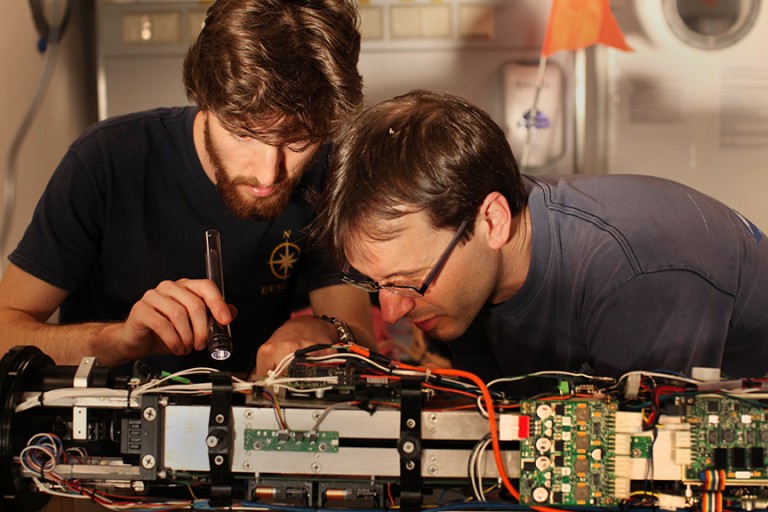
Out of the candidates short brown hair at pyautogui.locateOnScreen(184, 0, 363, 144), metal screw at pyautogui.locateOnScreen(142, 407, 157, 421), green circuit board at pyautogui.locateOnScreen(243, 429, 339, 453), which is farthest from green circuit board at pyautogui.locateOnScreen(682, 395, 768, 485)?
short brown hair at pyautogui.locateOnScreen(184, 0, 363, 144)

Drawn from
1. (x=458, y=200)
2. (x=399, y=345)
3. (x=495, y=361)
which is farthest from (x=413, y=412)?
(x=399, y=345)

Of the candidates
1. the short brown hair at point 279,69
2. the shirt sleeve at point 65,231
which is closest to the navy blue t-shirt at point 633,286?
the short brown hair at point 279,69

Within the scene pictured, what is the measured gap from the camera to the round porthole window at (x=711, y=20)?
2.57 meters

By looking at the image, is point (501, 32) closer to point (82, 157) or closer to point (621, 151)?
point (621, 151)

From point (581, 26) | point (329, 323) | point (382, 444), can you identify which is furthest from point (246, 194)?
point (581, 26)

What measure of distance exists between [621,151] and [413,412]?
6.18 feet

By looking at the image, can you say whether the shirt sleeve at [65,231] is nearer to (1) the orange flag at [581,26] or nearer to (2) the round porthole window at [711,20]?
(1) the orange flag at [581,26]

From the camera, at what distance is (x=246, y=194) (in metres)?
1.49

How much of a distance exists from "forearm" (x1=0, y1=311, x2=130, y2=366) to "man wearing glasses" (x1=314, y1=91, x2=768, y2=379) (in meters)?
0.40

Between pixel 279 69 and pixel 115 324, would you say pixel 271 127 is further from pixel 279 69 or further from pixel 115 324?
pixel 115 324

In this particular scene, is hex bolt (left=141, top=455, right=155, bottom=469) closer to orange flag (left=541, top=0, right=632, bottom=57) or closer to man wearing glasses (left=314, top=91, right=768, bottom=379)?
man wearing glasses (left=314, top=91, right=768, bottom=379)

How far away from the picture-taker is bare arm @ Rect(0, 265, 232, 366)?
121 centimetres

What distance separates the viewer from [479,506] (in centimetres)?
95

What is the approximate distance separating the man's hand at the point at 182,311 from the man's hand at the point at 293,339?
9 centimetres
